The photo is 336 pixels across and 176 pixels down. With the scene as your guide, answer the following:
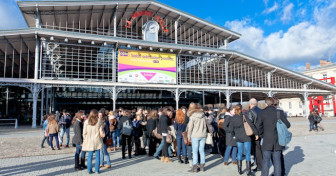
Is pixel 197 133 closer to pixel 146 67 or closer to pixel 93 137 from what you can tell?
pixel 93 137

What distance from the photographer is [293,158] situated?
7.60 m

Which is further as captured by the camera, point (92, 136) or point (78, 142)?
point (78, 142)

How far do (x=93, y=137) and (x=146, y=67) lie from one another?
1728 cm

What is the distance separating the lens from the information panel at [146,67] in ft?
72.3

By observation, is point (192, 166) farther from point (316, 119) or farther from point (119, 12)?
point (119, 12)

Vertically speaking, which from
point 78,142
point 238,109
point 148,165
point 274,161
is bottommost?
point 148,165

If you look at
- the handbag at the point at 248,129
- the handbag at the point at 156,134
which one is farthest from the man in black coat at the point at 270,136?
the handbag at the point at 156,134

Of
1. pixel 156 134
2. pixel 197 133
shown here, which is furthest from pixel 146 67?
pixel 197 133

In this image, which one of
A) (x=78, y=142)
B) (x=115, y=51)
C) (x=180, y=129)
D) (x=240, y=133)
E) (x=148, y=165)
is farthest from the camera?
(x=115, y=51)

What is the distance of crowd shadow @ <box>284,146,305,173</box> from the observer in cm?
676

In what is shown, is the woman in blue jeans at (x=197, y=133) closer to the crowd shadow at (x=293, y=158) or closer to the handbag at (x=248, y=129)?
the handbag at (x=248, y=129)

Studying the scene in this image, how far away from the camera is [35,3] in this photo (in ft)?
65.9

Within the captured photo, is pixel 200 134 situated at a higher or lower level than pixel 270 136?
lower

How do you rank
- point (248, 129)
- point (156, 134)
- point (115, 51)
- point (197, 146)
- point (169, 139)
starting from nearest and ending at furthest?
point (248, 129) < point (197, 146) < point (169, 139) < point (156, 134) < point (115, 51)
